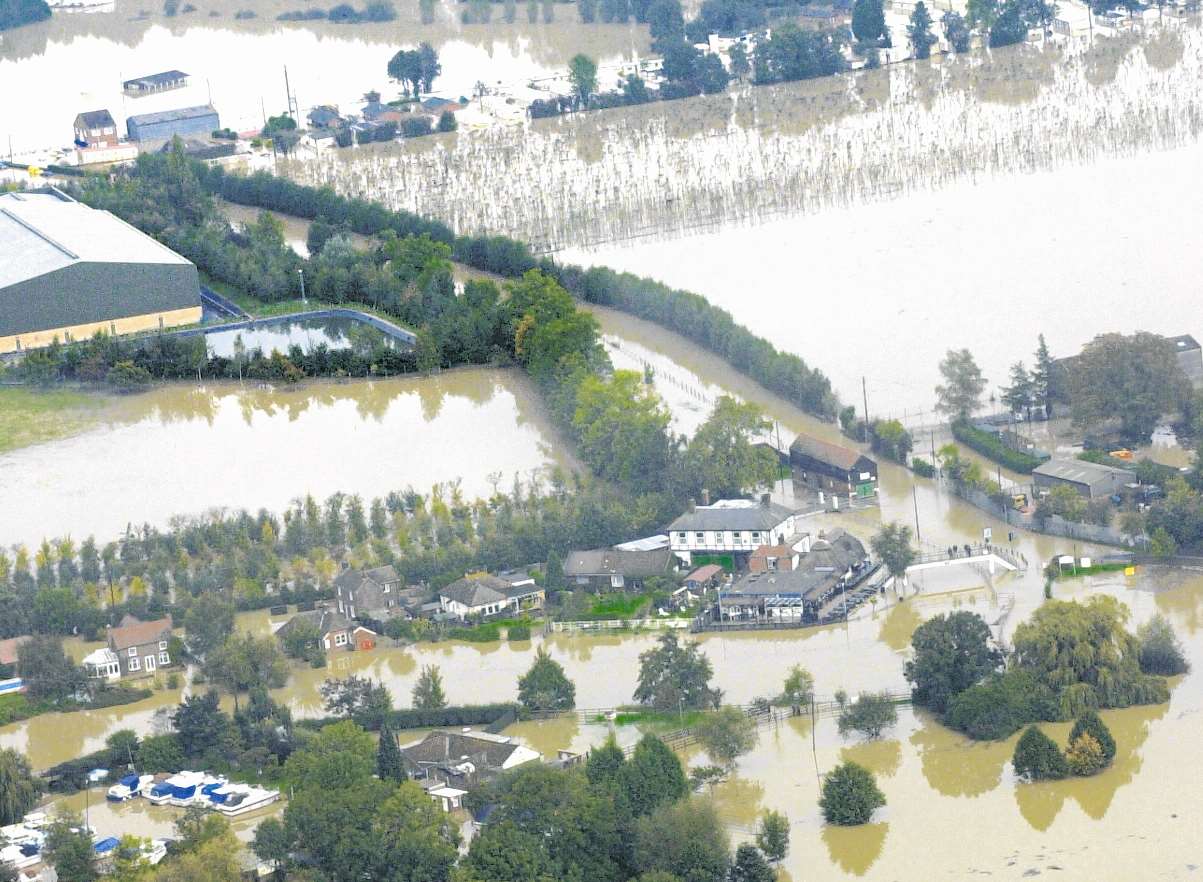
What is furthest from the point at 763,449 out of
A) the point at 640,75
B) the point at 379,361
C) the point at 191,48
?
the point at 191,48

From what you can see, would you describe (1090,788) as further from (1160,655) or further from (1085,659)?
(1160,655)

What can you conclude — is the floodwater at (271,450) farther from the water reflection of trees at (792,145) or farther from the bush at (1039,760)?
the bush at (1039,760)

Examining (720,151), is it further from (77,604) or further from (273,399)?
(77,604)

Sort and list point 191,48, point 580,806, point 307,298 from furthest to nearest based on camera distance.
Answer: point 191,48, point 307,298, point 580,806

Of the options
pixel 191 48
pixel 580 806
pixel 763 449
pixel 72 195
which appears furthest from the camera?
pixel 191 48

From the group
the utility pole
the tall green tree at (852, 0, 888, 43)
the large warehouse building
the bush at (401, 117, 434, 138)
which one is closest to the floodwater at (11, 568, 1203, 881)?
the utility pole

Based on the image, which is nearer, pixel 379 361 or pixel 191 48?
pixel 379 361

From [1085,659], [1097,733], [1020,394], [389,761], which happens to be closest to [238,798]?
[389,761]
